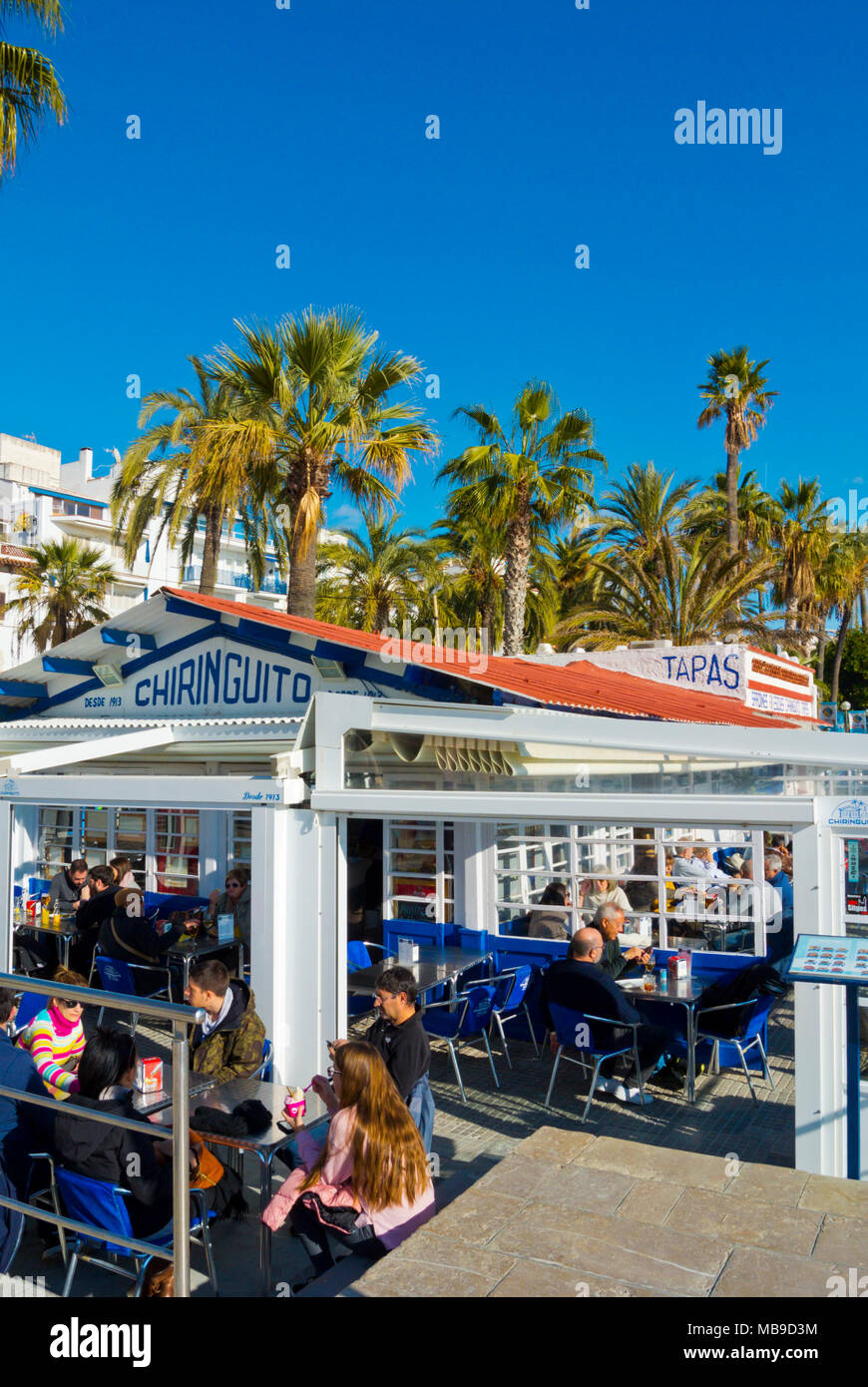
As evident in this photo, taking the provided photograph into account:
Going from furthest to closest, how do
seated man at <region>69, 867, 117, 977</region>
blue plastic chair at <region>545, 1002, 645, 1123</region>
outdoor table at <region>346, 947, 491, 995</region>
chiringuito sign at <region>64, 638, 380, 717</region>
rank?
seated man at <region>69, 867, 117, 977</region>, chiringuito sign at <region>64, 638, 380, 717</region>, outdoor table at <region>346, 947, 491, 995</region>, blue plastic chair at <region>545, 1002, 645, 1123</region>

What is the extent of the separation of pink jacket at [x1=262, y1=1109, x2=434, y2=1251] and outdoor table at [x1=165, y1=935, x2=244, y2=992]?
450cm

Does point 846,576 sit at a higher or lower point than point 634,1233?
higher

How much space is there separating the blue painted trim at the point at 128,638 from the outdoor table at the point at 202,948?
3.33 meters

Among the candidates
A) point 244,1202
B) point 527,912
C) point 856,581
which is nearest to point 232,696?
point 527,912

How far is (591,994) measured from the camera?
685cm

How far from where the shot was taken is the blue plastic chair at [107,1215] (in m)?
4.16

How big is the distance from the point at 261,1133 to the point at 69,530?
1855 inches

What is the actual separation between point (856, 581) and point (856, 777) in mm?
36670

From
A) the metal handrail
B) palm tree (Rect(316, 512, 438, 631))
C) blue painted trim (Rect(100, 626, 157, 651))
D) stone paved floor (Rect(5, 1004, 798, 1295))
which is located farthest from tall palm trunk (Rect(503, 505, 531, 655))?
the metal handrail

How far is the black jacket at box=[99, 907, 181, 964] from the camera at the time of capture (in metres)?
9.16

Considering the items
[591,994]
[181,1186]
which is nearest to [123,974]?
[591,994]

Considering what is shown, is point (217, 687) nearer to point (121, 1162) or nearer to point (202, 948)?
point (202, 948)

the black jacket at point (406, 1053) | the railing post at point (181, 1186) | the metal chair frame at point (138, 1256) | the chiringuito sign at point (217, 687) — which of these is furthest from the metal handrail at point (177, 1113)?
the chiringuito sign at point (217, 687)

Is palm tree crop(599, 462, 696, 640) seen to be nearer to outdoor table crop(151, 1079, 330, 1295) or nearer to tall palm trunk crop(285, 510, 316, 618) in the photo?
tall palm trunk crop(285, 510, 316, 618)
